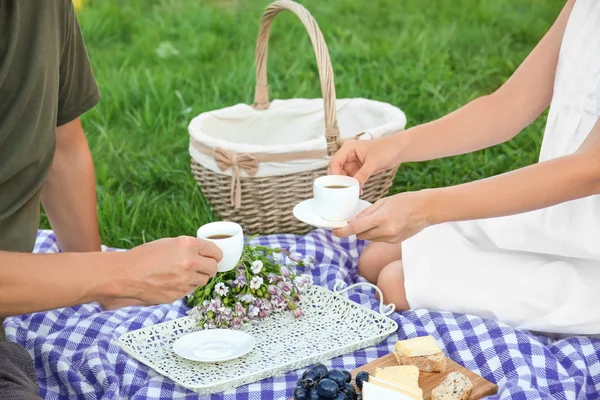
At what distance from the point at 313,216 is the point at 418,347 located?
409mm

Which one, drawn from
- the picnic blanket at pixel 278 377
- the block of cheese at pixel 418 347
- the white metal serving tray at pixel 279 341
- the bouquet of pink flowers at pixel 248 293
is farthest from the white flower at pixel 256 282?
the block of cheese at pixel 418 347

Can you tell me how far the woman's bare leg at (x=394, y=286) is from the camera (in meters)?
2.64

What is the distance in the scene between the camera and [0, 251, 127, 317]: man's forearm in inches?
73.5

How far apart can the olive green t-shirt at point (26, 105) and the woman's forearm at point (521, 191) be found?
3.06 feet

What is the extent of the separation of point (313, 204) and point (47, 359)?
83 centimetres

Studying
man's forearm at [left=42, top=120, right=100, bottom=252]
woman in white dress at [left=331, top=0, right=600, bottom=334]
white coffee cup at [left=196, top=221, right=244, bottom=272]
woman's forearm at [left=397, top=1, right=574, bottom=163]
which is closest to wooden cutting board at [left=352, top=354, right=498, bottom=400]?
woman in white dress at [left=331, top=0, right=600, bottom=334]

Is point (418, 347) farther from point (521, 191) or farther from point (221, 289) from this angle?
point (221, 289)

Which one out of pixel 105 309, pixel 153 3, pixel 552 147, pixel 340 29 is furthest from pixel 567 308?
pixel 153 3

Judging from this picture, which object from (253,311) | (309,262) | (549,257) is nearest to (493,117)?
(549,257)

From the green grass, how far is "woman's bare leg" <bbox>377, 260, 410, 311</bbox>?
1.11 m

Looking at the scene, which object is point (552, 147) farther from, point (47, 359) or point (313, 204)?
point (47, 359)

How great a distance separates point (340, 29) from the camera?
5.70 meters

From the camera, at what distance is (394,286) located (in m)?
2.66

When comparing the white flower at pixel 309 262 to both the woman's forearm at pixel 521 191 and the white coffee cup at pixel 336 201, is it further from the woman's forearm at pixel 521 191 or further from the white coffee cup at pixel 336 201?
the woman's forearm at pixel 521 191
